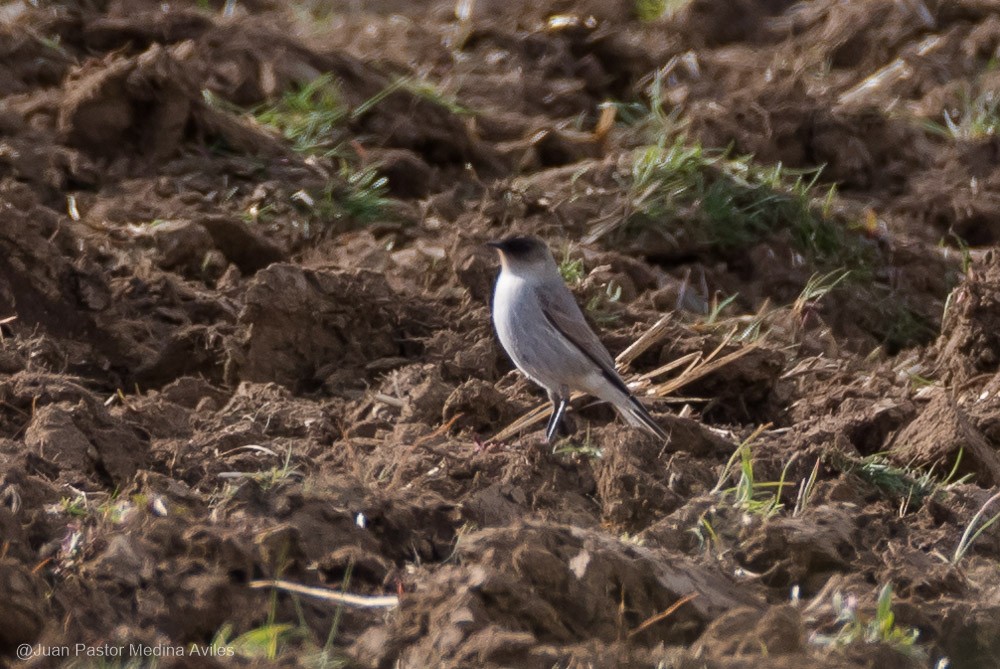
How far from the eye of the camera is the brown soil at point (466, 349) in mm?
4648

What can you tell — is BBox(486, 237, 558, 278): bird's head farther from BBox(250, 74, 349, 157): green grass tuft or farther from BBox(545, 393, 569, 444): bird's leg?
BBox(250, 74, 349, 157): green grass tuft

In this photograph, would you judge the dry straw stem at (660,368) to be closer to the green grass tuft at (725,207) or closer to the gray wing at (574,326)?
the gray wing at (574,326)

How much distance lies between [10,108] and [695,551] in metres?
5.69

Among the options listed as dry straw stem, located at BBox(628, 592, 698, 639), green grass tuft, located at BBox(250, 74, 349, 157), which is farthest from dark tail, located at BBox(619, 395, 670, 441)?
green grass tuft, located at BBox(250, 74, 349, 157)

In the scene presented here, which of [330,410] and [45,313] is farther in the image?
[45,313]

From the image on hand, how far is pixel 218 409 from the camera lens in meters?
6.83

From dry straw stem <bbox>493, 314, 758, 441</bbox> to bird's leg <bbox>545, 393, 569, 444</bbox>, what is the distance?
0.05m

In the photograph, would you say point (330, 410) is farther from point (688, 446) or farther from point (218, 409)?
point (688, 446)

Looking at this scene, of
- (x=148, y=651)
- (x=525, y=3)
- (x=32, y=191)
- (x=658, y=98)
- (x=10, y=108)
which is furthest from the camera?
(x=525, y=3)

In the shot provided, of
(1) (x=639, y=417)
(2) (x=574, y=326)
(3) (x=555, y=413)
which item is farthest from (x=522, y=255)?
(1) (x=639, y=417)

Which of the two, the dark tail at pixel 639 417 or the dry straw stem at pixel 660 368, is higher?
the dark tail at pixel 639 417

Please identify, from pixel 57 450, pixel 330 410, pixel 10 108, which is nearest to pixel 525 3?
pixel 10 108

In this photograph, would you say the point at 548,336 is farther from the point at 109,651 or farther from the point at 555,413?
the point at 109,651

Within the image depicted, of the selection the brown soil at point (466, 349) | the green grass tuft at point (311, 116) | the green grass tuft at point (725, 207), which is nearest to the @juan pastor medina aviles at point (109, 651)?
the brown soil at point (466, 349)
